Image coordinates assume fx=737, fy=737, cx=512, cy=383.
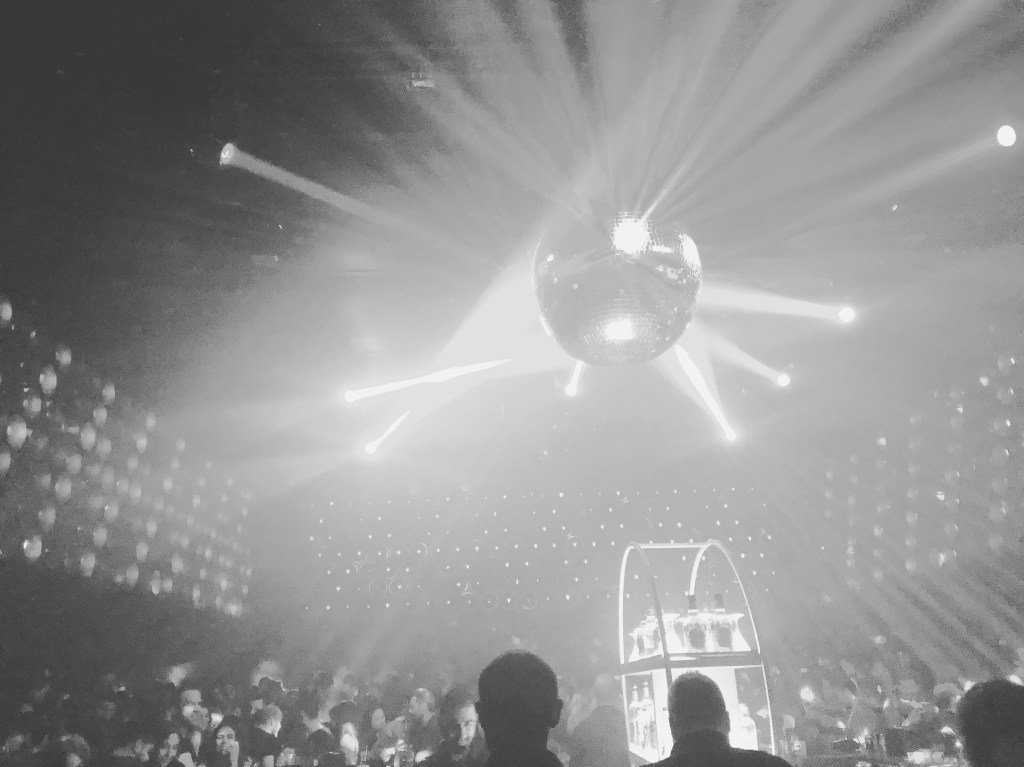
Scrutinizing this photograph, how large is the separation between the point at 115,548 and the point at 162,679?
1514 mm

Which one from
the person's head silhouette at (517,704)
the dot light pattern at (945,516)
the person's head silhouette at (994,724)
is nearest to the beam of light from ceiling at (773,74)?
the person's head silhouette at (994,724)

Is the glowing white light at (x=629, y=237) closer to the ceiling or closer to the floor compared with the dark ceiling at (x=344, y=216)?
closer to the floor

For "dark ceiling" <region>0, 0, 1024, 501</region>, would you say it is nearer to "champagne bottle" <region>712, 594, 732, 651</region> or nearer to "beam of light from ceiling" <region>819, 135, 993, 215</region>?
"beam of light from ceiling" <region>819, 135, 993, 215</region>

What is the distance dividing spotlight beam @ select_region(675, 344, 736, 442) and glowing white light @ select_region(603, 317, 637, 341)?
488cm

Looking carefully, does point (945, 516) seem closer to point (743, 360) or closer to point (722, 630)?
point (743, 360)

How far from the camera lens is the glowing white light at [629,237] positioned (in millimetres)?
2725

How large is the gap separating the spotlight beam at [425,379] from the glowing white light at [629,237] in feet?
17.7

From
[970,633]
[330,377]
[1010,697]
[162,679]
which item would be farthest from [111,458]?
[970,633]

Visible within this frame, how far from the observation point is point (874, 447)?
7.71 meters

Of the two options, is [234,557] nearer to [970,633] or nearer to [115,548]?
[115,548]

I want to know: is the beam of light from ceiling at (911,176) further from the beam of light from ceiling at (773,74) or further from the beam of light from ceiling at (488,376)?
the beam of light from ceiling at (488,376)

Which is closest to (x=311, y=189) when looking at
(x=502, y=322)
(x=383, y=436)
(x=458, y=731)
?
(x=502, y=322)

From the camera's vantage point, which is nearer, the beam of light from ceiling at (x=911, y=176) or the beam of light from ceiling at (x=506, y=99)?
the beam of light from ceiling at (x=506, y=99)

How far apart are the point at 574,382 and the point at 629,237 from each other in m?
6.27
